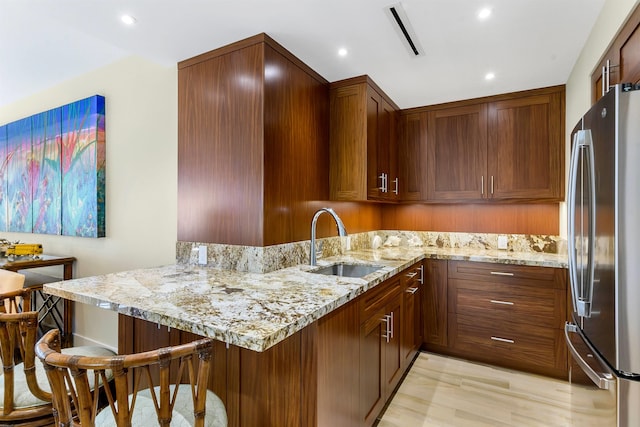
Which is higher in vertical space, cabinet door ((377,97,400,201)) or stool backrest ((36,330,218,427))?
cabinet door ((377,97,400,201))

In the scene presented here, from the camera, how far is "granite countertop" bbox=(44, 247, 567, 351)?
1.12m

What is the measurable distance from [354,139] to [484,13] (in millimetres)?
1204

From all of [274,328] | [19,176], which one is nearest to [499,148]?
[274,328]

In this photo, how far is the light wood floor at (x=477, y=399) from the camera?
2055 millimetres

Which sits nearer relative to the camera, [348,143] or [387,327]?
[387,327]

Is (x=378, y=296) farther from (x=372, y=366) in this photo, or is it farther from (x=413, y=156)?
(x=413, y=156)

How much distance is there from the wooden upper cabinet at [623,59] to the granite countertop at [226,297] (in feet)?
4.91

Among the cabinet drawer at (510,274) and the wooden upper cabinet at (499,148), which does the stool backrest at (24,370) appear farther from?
the wooden upper cabinet at (499,148)

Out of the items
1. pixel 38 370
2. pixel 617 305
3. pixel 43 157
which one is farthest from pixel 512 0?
pixel 43 157

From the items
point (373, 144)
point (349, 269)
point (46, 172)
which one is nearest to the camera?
point (349, 269)

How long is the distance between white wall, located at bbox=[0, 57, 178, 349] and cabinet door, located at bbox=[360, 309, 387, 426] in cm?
158

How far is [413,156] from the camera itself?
352 cm

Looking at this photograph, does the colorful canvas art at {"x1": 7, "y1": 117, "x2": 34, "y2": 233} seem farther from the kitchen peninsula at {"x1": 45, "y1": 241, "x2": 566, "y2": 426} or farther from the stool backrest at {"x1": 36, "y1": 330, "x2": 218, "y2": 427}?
the stool backrest at {"x1": 36, "y1": 330, "x2": 218, "y2": 427}

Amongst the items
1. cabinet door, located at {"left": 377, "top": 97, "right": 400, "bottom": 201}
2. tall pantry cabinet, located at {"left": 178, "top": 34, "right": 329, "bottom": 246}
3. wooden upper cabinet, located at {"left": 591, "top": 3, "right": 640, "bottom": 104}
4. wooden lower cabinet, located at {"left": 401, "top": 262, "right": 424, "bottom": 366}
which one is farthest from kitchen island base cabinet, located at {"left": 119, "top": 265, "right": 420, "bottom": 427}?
wooden upper cabinet, located at {"left": 591, "top": 3, "right": 640, "bottom": 104}
